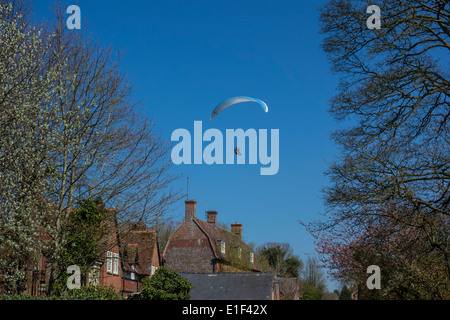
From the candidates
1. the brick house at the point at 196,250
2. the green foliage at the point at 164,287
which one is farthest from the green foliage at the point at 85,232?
the brick house at the point at 196,250

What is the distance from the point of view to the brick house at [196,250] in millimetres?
65500

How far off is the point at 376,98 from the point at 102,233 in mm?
12709

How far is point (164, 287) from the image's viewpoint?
42844mm

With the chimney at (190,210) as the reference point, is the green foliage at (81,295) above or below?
below

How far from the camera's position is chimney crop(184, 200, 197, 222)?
6719 centimetres

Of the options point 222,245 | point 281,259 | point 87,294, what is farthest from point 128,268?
point 281,259

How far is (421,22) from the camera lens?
17.5 metres

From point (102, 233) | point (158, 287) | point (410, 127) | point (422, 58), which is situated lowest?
point (158, 287)

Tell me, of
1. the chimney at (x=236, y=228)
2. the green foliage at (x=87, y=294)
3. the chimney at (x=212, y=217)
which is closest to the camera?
the green foliage at (x=87, y=294)

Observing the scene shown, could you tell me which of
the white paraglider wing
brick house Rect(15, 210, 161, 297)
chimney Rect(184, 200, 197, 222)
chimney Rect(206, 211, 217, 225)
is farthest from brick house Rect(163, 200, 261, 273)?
the white paraglider wing

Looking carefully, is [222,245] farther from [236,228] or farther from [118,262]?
[118,262]

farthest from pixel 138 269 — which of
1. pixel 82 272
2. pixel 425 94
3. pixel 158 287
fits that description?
pixel 425 94

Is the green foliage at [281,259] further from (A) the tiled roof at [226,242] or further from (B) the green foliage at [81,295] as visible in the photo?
(B) the green foliage at [81,295]
